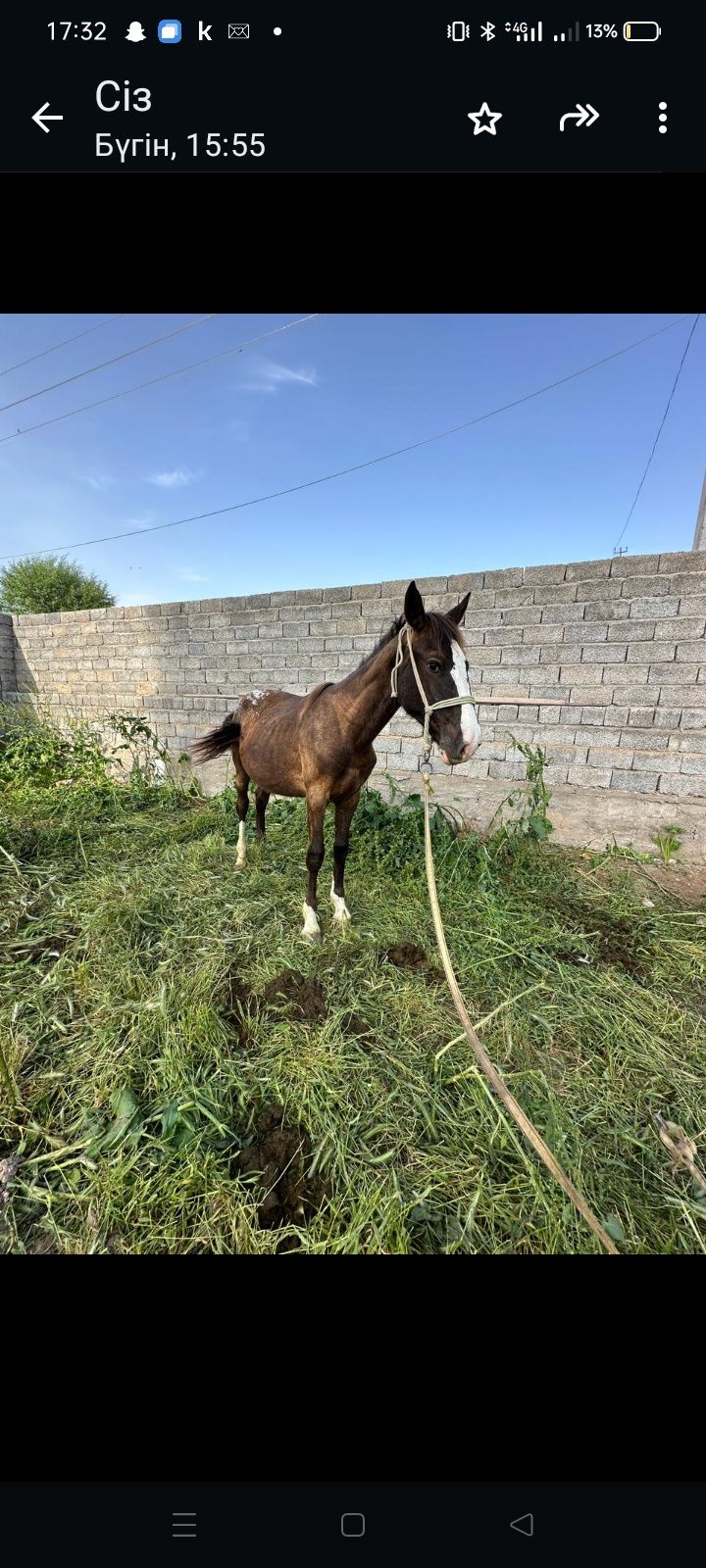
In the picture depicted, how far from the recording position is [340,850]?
2.54 m

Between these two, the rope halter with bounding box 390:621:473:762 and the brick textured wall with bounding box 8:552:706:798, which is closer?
the rope halter with bounding box 390:621:473:762

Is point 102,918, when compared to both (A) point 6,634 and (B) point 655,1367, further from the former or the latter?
(A) point 6,634

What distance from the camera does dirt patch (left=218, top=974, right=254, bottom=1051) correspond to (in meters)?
1.77

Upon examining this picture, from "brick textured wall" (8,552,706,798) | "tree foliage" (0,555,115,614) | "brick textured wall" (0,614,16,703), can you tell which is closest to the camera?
"brick textured wall" (8,552,706,798)

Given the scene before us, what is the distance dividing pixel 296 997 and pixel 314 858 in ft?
2.29

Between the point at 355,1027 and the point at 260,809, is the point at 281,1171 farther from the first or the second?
the point at 260,809

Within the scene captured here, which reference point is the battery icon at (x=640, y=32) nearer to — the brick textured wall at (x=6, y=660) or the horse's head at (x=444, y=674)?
the horse's head at (x=444, y=674)

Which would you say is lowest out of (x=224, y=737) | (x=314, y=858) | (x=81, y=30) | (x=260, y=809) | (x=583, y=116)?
(x=314, y=858)

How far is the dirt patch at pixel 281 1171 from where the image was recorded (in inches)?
46.0

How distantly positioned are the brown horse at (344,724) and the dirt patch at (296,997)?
33cm

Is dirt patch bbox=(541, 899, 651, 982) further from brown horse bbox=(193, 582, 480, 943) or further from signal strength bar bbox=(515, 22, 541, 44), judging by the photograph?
signal strength bar bbox=(515, 22, 541, 44)

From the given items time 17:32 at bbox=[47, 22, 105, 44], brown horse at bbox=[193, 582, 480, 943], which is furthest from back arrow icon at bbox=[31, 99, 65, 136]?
brown horse at bbox=[193, 582, 480, 943]

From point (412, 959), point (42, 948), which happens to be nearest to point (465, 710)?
point (412, 959)

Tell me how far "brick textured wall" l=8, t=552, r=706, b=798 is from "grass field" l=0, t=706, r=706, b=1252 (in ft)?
2.70
